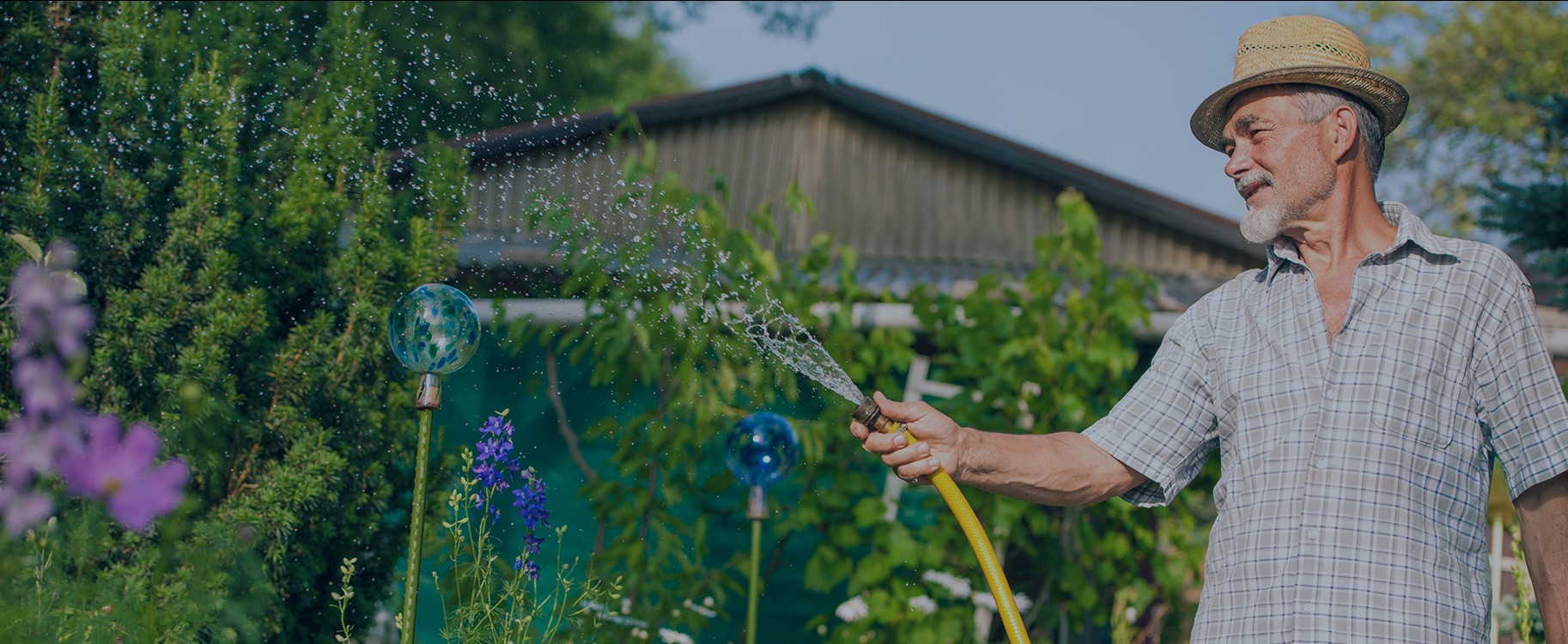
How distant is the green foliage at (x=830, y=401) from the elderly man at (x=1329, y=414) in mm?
2160

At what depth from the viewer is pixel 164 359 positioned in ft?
9.29

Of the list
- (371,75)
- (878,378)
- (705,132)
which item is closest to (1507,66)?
(705,132)

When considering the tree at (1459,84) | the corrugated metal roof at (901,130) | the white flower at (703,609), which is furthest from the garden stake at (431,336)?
the tree at (1459,84)

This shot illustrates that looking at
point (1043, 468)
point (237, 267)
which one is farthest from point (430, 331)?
point (1043, 468)

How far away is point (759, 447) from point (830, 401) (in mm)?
1082

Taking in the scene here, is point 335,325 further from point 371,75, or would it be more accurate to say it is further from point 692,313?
point 692,313

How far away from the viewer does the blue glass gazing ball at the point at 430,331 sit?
237 cm

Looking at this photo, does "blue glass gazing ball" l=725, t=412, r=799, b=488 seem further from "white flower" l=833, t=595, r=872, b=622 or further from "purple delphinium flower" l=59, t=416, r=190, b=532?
"purple delphinium flower" l=59, t=416, r=190, b=532

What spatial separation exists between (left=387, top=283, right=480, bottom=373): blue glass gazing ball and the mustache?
1.48m

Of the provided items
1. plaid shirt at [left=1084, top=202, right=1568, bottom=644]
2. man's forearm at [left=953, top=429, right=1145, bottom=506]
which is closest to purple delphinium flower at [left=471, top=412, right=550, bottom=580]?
man's forearm at [left=953, top=429, right=1145, bottom=506]

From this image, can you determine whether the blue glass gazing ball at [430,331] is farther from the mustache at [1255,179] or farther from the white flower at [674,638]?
the white flower at [674,638]

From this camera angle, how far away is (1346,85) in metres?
2.19

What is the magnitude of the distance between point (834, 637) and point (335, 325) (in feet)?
8.11

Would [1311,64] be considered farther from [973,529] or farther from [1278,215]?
[973,529]
